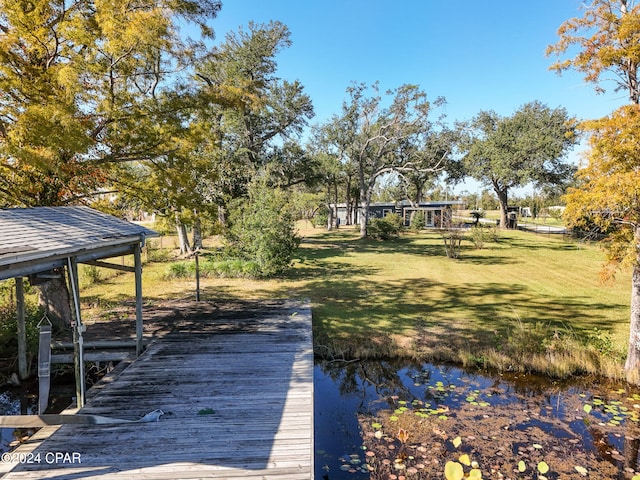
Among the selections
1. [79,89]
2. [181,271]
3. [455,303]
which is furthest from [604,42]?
[181,271]

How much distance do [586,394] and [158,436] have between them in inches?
262

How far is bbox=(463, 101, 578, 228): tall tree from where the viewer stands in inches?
1201

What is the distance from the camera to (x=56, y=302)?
327 inches

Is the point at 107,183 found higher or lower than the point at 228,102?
lower

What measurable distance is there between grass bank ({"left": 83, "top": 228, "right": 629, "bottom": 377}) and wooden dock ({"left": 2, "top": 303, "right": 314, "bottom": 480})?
235 cm

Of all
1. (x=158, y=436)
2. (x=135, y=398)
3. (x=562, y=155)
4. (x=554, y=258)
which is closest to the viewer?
(x=158, y=436)

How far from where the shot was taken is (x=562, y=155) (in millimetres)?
30734

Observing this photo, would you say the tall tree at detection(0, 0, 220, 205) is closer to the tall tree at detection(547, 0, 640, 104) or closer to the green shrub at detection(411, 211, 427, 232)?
the tall tree at detection(547, 0, 640, 104)

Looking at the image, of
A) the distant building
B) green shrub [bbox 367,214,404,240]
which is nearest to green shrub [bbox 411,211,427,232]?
the distant building

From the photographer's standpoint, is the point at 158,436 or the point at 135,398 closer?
the point at 158,436

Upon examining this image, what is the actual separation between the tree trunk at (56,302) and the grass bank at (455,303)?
2.38 meters

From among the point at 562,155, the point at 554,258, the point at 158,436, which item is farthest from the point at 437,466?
the point at 562,155

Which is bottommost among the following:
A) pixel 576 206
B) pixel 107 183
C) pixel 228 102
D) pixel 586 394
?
pixel 586 394

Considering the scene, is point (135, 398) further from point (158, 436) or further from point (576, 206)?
point (576, 206)
